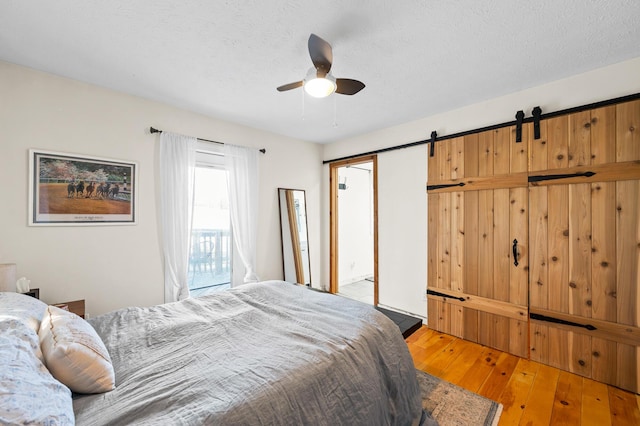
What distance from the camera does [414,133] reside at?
3.36 meters

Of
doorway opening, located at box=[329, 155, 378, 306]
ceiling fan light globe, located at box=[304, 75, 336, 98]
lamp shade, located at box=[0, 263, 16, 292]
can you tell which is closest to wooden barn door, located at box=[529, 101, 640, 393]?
ceiling fan light globe, located at box=[304, 75, 336, 98]

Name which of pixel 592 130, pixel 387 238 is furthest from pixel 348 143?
pixel 592 130

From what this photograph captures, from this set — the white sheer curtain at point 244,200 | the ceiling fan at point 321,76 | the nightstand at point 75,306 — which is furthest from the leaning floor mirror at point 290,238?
the nightstand at point 75,306

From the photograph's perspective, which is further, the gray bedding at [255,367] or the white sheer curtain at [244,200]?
the white sheer curtain at [244,200]

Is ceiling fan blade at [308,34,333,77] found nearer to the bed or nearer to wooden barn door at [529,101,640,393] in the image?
the bed

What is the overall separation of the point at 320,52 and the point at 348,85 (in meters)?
0.42

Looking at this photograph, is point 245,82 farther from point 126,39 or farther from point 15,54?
point 15,54

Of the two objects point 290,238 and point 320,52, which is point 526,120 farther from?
point 290,238

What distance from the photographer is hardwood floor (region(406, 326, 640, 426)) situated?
1790mm

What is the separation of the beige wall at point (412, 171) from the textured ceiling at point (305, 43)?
0.15 meters

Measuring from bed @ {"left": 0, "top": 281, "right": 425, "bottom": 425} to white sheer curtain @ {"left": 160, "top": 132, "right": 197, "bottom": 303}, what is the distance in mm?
996

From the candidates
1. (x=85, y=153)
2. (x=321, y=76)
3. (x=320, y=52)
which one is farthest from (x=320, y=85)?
(x=85, y=153)

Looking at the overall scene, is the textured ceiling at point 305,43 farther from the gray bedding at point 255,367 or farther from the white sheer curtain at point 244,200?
the gray bedding at point 255,367

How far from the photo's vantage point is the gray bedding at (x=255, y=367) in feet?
3.22
